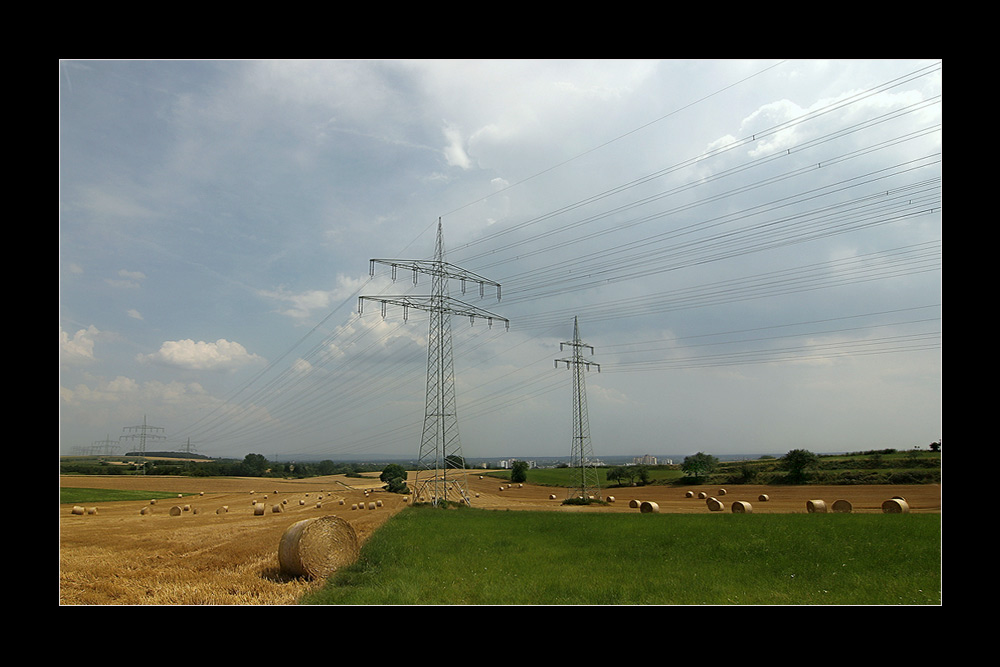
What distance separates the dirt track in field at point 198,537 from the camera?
29.7ft

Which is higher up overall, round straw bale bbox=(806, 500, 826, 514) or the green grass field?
the green grass field

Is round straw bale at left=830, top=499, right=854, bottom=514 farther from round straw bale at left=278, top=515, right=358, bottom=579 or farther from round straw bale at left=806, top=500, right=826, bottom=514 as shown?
round straw bale at left=278, top=515, right=358, bottom=579

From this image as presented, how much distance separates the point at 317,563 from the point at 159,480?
2738 centimetres

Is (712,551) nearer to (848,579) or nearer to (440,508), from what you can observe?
(848,579)

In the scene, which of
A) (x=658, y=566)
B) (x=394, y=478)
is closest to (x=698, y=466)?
(x=394, y=478)

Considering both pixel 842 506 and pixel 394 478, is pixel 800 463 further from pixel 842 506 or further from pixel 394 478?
pixel 394 478

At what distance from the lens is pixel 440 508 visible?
84.7 ft

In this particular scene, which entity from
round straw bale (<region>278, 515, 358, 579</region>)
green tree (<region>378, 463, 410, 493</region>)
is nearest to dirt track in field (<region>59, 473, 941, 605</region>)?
round straw bale (<region>278, 515, 358, 579</region>)

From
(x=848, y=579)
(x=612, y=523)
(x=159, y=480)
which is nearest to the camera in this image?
(x=848, y=579)

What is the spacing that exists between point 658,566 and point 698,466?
49517 mm

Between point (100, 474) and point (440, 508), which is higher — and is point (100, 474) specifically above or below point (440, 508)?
above

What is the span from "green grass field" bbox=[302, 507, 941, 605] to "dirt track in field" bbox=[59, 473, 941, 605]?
1.67 m

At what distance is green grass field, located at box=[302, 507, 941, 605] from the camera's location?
321 inches

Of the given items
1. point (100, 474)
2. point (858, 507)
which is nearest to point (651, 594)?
point (858, 507)
